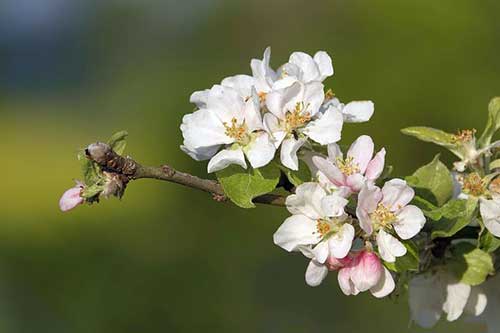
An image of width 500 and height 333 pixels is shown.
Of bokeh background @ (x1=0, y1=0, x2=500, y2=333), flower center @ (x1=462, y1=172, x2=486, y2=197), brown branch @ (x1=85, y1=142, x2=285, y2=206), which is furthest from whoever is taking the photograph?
bokeh background @ (x1=0, y1=0, x2=500, y2=333)

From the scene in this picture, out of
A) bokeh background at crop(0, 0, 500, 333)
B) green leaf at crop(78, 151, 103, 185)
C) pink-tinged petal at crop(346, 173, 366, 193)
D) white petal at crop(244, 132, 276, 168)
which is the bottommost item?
pink-tinged petal at crop(346, 173, 366, 193)

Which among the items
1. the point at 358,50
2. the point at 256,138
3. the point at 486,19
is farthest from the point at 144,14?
the point at 256,138

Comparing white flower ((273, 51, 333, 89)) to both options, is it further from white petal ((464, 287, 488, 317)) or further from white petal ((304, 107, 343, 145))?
white petal ((464, 287, 488, 317))

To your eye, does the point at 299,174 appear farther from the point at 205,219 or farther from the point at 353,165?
the point at 205,219

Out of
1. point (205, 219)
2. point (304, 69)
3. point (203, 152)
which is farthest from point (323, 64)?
point (205, 219)

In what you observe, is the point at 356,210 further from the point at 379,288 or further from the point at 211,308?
the point at 211,308

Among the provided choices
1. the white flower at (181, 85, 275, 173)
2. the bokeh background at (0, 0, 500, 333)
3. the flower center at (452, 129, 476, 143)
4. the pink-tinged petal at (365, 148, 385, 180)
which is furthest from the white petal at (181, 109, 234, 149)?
the bokeh background at (0, 0, 500, 333)
